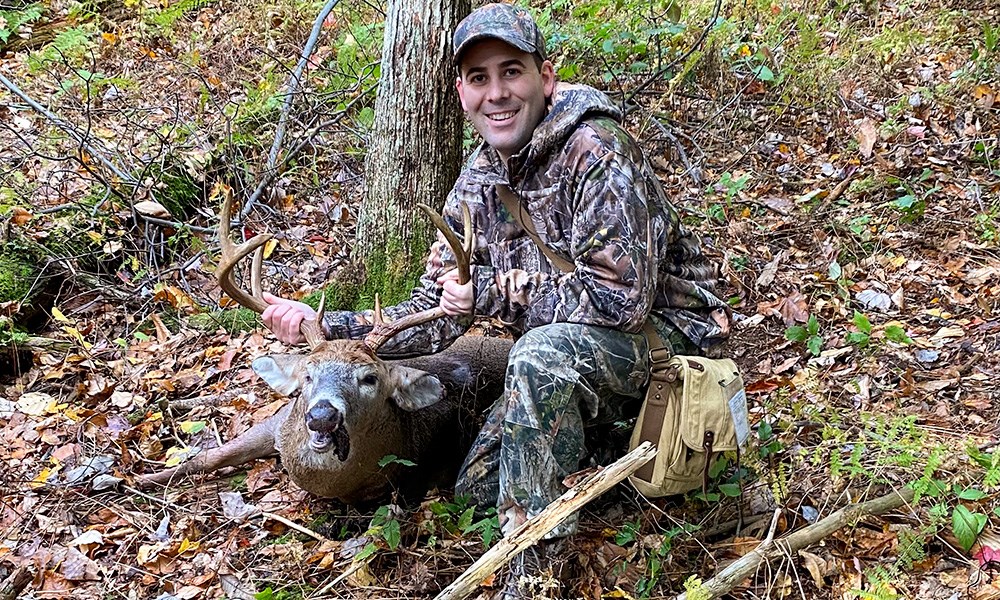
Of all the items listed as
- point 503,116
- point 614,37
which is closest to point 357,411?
point 503,116

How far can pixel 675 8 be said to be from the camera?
7730 millimetres

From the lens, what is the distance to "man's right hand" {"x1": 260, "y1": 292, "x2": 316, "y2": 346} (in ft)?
15.6

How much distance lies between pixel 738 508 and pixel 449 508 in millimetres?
1460

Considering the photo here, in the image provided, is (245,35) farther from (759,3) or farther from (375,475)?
(375,475)

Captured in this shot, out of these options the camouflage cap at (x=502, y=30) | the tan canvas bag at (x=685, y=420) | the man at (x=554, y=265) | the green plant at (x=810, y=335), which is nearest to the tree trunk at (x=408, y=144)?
the man at (x=554, y=265)

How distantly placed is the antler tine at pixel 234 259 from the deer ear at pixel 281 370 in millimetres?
322

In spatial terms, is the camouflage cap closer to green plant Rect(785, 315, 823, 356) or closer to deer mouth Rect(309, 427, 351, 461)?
deer mouth Rect(309, 427, 351, 461)

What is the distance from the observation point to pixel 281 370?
4.95 metres

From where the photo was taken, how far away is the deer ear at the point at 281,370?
491cm

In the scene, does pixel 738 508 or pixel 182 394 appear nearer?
pixel 738 508

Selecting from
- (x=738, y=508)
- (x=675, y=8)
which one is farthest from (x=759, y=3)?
(x=738, y=508)

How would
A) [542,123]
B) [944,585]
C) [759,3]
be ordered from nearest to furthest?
[944,585]
[542,123]
[759,3]

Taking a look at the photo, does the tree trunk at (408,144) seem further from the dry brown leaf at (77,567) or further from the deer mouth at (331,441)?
the dry brown leaf at (77,567)

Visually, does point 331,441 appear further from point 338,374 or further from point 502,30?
point 502,30
